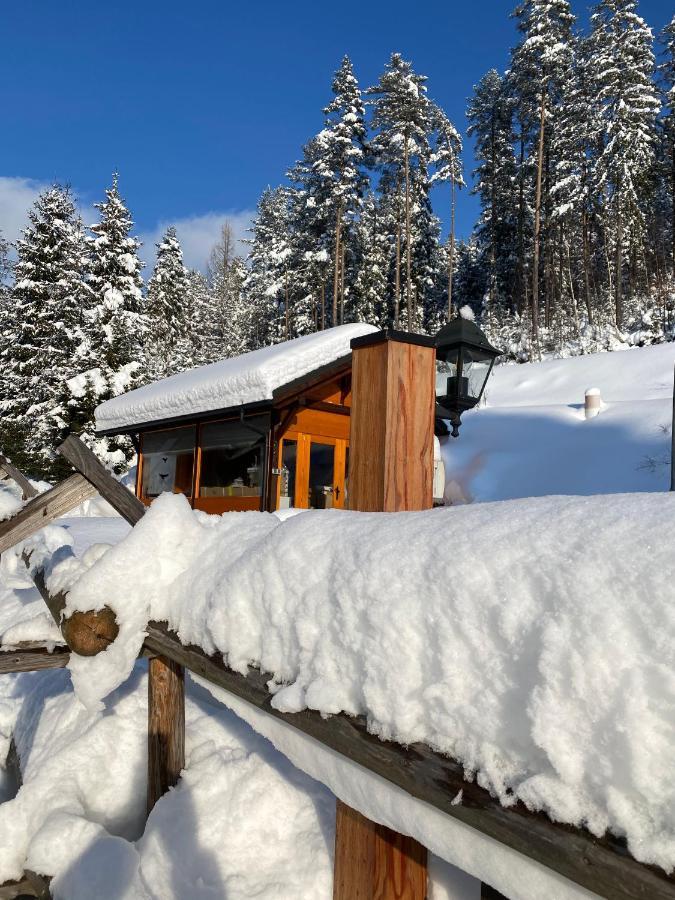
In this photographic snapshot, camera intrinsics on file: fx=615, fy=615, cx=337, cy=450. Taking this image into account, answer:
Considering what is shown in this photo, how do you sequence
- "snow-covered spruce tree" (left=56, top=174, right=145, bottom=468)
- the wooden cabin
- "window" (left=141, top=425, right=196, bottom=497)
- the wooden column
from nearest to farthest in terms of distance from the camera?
the wooden column → the wooden cabin → "window" (left=141, top=425, right=196, bottom=497) → "snow-covered spruce tree" (left=56, top=174, right=145, bottom=468)

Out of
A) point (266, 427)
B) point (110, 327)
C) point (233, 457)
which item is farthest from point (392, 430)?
point (110, 327)

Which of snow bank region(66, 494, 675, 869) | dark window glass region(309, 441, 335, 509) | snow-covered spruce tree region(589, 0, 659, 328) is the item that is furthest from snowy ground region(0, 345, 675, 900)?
snow-covered spruce tree region(589, 0, 659, 328)

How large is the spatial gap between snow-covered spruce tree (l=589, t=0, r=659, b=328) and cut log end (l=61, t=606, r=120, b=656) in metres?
29.2

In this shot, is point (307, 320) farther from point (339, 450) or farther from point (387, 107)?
point (339, 450)

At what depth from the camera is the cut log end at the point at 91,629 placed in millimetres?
2637

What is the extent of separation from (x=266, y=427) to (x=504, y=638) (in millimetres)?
10765

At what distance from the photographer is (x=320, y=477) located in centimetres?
1259

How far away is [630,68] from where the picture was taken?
28531mm

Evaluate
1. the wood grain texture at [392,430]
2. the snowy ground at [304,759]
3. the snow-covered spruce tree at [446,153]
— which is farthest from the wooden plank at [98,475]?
the snow-covered spruce tree at [446,153]

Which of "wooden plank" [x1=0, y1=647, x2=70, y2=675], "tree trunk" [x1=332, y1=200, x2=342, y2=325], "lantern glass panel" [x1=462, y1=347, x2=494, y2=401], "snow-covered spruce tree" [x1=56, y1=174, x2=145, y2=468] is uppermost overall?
"tree trunk" [x1=332, y1=200, x2=342, y2=325]

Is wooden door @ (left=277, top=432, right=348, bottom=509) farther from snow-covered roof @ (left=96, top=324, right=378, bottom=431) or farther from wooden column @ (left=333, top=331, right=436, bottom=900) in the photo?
wooden column @ (left=333, top=331, right=436, bottom=900)

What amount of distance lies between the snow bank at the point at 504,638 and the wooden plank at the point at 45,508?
290cm

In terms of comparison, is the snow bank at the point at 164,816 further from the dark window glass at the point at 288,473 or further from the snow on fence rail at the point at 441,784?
the dark window glass at the point at 288,473

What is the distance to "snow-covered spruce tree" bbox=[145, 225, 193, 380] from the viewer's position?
122 feet
